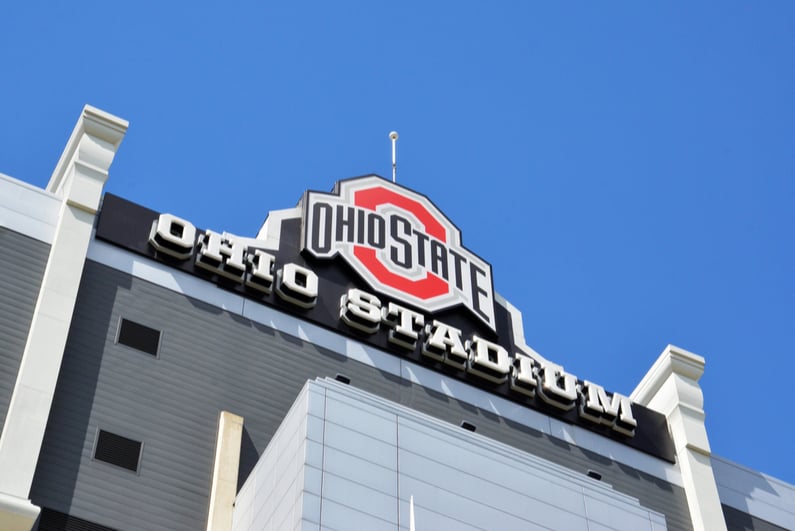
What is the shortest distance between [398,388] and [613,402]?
8671 millimetres

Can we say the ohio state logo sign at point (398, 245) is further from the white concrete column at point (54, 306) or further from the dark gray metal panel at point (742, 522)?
the dark gray metal panel at point (742, 522)

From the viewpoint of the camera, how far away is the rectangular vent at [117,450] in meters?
Answer: 34.8

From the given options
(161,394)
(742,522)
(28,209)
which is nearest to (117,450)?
(161,394)

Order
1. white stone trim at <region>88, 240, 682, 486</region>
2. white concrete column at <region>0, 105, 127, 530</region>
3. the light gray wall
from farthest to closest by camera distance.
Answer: white stone trim at <region>88, 240, 682, 486</region> → white concrete column at <region>0, 105, 127, 530</region> → the light gray wall

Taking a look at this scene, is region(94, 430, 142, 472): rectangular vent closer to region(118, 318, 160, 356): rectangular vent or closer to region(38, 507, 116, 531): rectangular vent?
region(38, 507, 116, 531): rectangular vent

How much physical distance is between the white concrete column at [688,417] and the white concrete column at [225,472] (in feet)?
55.1

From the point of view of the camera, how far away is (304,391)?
1262 inches

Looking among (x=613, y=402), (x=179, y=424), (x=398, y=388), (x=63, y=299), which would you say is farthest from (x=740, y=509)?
(x=63, y=299)

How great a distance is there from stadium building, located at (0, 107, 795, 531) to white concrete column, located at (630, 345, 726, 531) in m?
0.08

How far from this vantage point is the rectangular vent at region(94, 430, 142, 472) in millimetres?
34781

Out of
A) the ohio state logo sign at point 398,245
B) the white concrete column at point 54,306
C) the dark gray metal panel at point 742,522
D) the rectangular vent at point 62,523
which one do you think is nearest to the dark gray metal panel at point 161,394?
the rectangular vent at point 62,523

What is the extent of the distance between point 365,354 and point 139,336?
25.4ft

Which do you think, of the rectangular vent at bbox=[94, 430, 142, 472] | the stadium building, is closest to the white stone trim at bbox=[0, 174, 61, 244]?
the stadium building

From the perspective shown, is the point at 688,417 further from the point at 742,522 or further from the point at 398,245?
the point at 398,245
